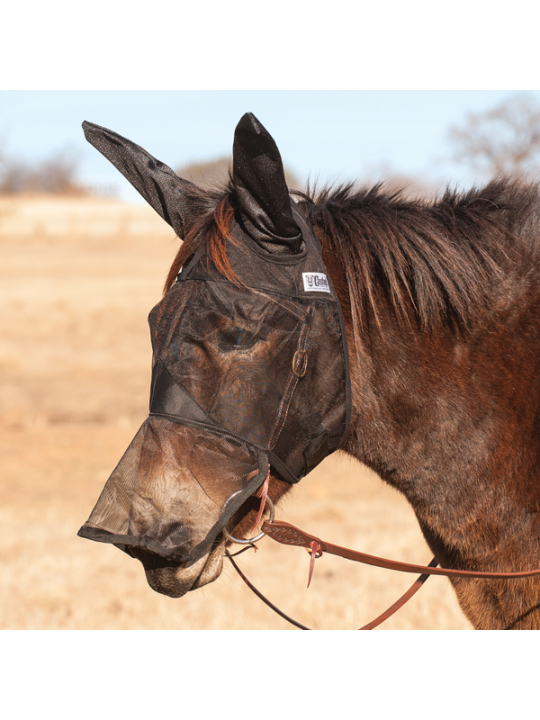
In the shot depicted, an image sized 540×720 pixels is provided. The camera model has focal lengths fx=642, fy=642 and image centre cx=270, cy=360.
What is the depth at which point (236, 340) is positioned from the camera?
206cm

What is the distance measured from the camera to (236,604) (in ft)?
16.6

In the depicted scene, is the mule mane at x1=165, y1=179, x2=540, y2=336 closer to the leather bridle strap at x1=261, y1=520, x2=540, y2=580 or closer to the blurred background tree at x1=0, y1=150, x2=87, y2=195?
the leather bridle strap at x1=261, y1=520, x2=540, y2=580

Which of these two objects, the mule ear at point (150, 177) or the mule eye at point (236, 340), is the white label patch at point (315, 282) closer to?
the mule eye at point (236, 340)

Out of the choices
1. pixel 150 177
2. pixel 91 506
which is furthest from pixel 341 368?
pixel 91 506

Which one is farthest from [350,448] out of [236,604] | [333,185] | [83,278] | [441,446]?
[83,278]

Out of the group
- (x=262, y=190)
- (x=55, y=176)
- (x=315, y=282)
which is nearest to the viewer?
(x=262, y=190)

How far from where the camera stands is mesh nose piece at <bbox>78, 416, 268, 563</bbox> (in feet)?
6.61

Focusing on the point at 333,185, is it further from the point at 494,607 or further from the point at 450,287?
the point at 494,607

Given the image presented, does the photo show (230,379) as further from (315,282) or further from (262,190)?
(262,190)

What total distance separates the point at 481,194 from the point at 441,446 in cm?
96

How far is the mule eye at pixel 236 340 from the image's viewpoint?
2059mm

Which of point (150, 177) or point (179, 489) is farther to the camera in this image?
point (150, 177)

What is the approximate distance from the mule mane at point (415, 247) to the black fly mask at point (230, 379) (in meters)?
0.13

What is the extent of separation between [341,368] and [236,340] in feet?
1.24
